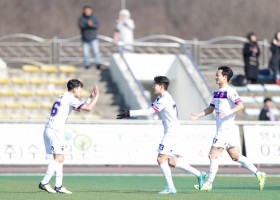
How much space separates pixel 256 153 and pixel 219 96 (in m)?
9.18

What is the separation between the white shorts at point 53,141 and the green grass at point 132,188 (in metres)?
0.75

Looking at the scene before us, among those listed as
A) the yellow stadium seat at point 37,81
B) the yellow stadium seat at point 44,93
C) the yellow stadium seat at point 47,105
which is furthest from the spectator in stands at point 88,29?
the yellow stadium seat at point 47,105

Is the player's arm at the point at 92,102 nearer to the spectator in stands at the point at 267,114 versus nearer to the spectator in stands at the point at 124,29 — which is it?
the spectator in stands at the point at 267,114

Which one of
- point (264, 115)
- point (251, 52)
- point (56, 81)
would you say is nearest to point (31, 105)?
point (56, 81)

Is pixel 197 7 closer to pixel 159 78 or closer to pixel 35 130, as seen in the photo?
pixel 35 130

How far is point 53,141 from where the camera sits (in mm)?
19109

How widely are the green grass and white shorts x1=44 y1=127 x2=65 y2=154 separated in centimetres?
75

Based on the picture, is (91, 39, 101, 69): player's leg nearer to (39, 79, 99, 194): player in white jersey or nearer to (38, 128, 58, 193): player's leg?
(39, 79, 99, 194): player in white jersey

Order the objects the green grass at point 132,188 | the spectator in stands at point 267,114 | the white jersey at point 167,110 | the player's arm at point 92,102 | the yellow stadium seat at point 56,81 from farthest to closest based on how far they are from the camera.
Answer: the yellow stadium seat at point 56,81
the spectator in stands at point 267,114
the white jersey at point 167,110
the player's arm at point 92,102
the green grass at point 132,188

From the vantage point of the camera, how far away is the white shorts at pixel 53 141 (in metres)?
19.1

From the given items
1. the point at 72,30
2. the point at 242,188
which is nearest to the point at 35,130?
the point at 242,188

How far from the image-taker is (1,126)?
28.4m

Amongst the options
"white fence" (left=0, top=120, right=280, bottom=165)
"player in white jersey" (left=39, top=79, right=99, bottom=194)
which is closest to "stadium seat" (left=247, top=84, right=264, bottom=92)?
"white fence" (left=0, top=120, right=280, bottom=165)

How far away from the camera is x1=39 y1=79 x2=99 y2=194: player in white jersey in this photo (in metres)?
19.0
